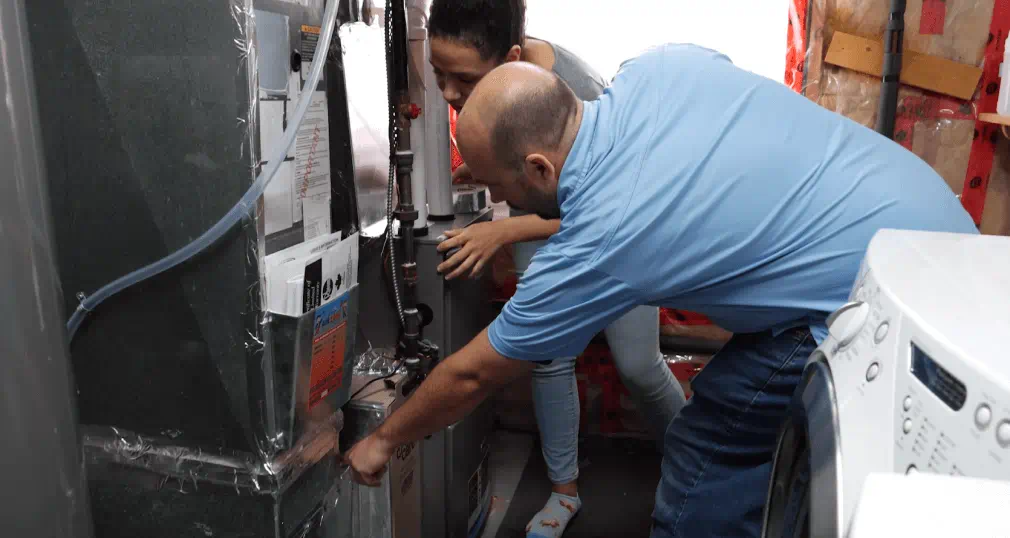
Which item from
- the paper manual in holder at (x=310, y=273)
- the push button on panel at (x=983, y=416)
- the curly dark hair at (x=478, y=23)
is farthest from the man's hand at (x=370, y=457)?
the push button on panel at (x=983, y=416)

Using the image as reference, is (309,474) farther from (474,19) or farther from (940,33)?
(940,33)

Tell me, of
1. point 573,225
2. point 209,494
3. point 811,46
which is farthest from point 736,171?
point 811,46

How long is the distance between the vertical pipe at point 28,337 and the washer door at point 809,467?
79cm

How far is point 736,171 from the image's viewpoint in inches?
33.9

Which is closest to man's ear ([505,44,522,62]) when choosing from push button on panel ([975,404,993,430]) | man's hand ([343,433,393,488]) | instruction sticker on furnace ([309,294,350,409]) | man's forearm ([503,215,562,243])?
man's forearm ([503,215,562,243])

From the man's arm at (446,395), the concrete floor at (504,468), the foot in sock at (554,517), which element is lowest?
the concrete floor at (504,468)

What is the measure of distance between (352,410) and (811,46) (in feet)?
4.97

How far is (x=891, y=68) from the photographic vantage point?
5.98 feet

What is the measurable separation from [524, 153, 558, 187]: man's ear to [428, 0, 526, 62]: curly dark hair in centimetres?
40

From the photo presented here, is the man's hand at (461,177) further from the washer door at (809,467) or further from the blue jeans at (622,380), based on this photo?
the washer door at (809,467)

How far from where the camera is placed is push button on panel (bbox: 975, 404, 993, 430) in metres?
0.41

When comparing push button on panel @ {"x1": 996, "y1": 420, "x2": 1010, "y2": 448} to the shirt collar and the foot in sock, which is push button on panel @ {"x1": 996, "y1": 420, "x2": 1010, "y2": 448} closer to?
the shirt collar

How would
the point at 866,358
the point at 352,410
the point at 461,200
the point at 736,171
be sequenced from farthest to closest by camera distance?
the point at 461,200
the point at 352,410
the point at 736,171
the point at 866,358

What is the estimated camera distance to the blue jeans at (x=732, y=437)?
0.99m
